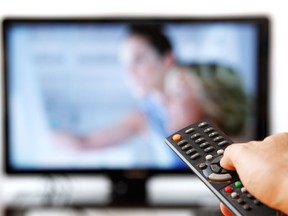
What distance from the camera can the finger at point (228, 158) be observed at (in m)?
0.76

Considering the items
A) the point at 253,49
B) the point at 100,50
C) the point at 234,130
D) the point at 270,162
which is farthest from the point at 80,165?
the point at 270,162

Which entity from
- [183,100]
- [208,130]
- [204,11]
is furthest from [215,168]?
[204,11]

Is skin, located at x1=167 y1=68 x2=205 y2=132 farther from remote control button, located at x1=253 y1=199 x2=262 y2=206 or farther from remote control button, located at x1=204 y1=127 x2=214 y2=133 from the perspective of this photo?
remote control button, located at x1=253 y1=199 x2=262 y2=206

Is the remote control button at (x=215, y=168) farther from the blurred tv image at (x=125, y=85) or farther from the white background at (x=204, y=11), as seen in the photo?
the white background at (x=204, y=11)

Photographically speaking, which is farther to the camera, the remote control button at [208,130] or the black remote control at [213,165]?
the remote control button at [208,130]

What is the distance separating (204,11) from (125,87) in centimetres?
38

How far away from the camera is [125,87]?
161 cm

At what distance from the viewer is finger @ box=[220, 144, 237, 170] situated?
0.76 m

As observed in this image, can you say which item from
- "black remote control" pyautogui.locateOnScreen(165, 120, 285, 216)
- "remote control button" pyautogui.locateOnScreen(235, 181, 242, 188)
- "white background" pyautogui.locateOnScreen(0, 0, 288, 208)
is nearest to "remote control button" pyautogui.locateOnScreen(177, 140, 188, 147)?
"black remote control" pyautogui.locateOnScreen(165, 120, 285, 216)

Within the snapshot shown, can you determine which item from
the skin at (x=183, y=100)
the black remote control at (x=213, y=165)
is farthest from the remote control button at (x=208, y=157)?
the skin at (x=183, y=100)

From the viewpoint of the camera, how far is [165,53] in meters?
1.60

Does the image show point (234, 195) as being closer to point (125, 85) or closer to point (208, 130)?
point (208, 130)

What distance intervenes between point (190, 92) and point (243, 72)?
0.16 meters

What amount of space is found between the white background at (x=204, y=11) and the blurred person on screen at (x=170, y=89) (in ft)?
0.64
